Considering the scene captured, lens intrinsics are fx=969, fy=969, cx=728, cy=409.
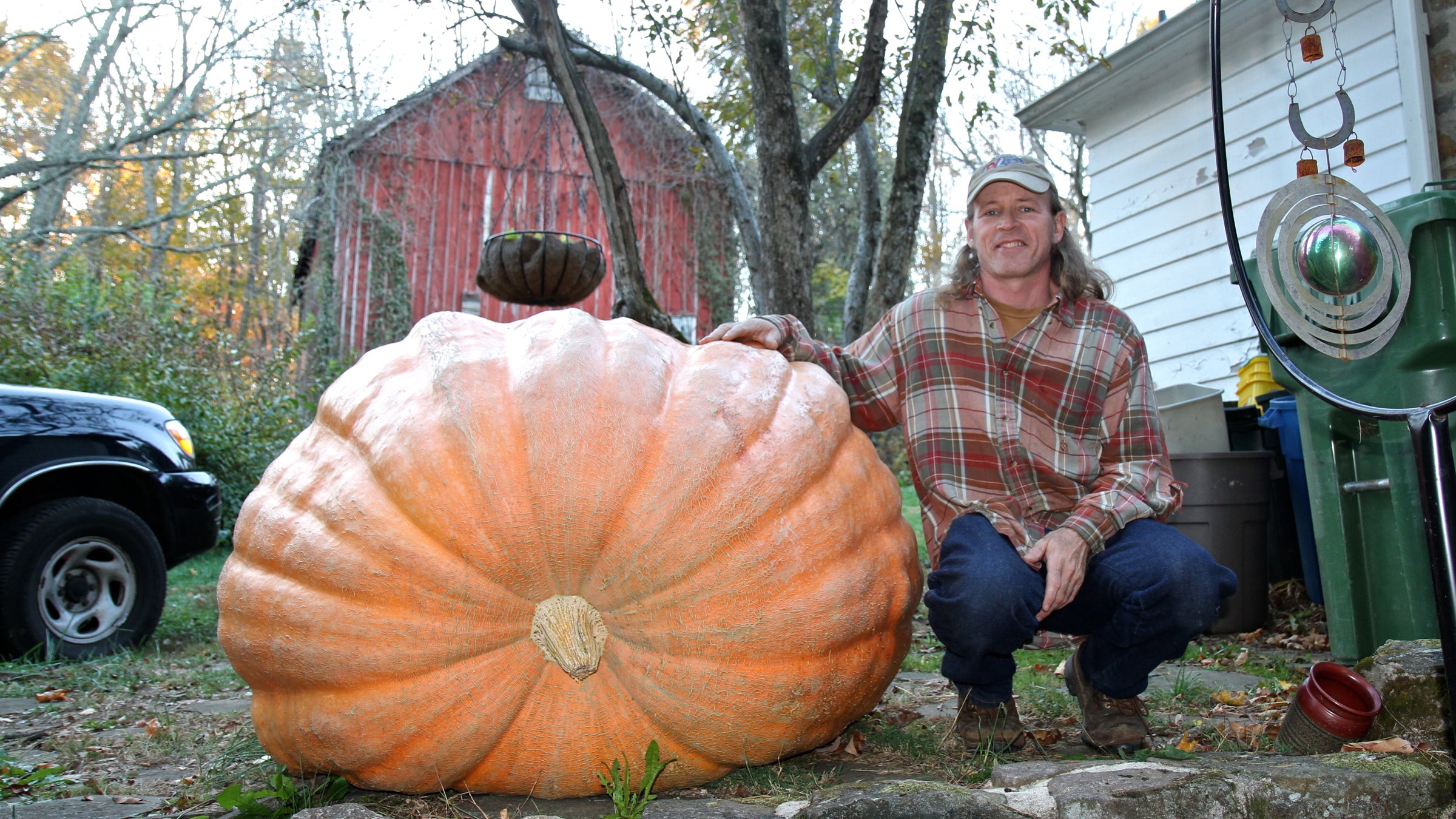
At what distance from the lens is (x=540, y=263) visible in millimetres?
5902

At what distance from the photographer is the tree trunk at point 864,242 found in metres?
5.91

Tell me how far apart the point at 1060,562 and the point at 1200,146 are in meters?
5.45

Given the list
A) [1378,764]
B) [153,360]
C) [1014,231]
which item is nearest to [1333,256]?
[1014,231]

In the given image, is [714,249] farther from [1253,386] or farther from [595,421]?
[595,421]

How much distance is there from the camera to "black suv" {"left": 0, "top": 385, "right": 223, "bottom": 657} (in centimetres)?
369

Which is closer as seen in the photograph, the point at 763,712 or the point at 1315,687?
the point at 763,712

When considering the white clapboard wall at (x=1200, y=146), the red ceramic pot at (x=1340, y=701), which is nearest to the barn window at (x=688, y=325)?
the white clapboard wall at (x=1200, y=146)

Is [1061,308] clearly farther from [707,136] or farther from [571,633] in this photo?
[707,136]

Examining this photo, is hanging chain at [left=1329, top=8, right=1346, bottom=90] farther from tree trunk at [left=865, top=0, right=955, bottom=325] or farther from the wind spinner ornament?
tree trunk at [left=865, top=0, right=955, bottom=325]

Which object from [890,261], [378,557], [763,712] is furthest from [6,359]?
[763,712]

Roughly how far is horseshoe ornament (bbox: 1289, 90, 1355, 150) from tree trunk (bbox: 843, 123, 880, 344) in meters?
3.50

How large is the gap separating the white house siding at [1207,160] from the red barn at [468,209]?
7.38 meters

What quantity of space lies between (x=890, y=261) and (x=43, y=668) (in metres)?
4.30

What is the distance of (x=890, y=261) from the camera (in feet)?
17.9
